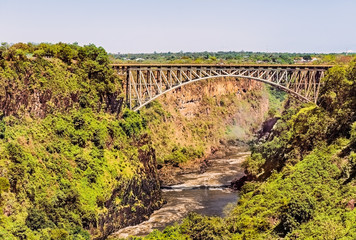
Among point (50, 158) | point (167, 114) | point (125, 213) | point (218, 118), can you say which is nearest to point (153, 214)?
point (125, 213)

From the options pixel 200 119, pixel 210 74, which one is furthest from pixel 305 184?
pixel 200 119

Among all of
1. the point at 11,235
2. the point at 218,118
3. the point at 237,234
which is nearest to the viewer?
the point at 11,235

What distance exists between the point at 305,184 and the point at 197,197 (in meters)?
21.6

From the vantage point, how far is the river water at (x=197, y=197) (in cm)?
5684

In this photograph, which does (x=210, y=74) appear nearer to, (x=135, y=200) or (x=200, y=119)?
(x=135, y=200)

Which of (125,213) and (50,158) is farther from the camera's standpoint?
(125,213)

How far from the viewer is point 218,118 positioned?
101m

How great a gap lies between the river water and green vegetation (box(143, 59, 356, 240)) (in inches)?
171

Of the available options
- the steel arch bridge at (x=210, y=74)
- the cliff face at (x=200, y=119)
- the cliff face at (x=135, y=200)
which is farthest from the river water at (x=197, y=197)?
the steel arch bridge at (x=210, y=74)

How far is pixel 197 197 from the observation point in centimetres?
6706

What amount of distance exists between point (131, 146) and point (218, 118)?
4061 cm

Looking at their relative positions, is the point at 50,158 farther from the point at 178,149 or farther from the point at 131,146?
the point at 178,149

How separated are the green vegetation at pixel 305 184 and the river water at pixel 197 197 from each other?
14.3ft

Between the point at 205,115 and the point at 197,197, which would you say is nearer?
the point at 197,197
